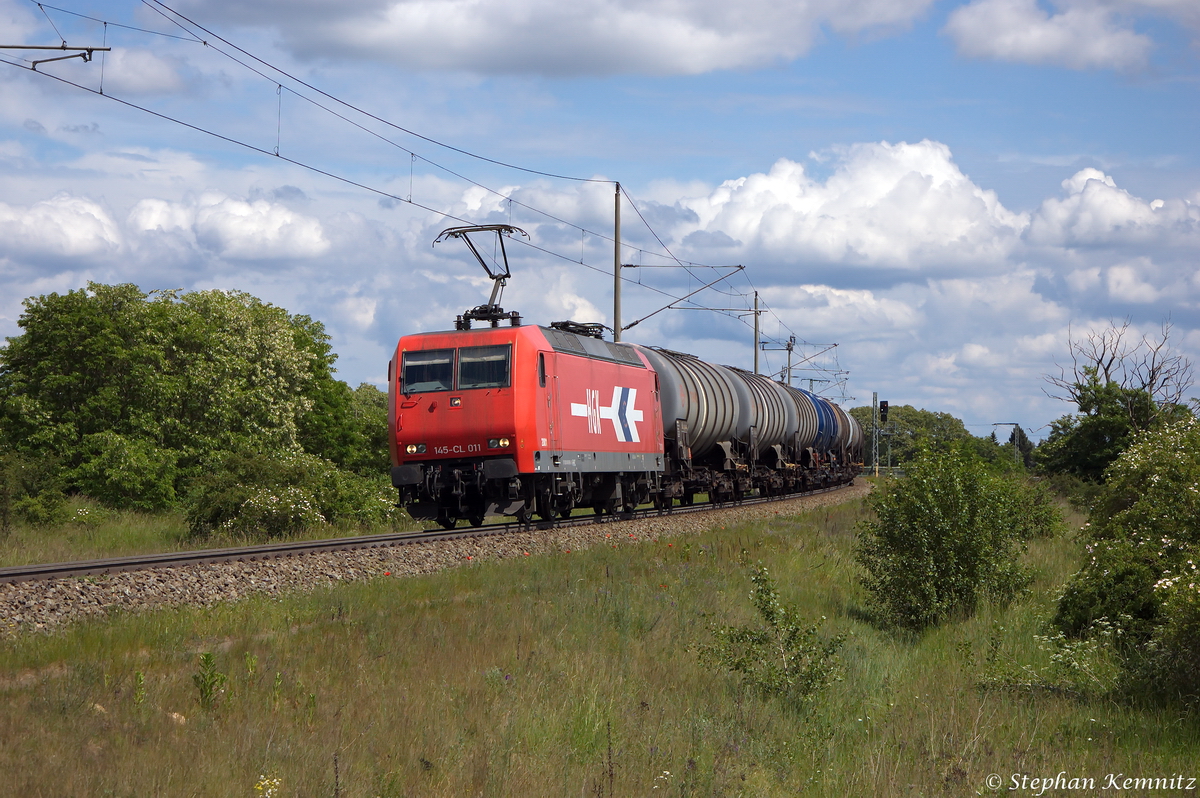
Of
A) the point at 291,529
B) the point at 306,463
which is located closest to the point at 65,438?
the point at 306,463

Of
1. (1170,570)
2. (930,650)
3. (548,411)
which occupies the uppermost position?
(548,411)

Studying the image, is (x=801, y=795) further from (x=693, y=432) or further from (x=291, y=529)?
(x=693, y=432)

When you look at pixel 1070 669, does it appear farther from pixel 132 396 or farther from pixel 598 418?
pixel 132 396

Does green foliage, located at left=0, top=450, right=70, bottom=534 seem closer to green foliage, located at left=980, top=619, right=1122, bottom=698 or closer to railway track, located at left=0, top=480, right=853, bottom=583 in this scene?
railway track, located at left=0, top=480, right=853, bottom=583

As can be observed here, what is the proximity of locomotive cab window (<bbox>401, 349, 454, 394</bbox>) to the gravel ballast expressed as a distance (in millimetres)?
3353

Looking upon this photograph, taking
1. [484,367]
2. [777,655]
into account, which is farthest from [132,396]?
[777,655]

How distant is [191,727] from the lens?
23.0ft

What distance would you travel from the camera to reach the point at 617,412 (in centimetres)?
2412

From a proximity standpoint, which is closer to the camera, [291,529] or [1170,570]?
[1170,570]

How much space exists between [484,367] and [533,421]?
1.40 metres

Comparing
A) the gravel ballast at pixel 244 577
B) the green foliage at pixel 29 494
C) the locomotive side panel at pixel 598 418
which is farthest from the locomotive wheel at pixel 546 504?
the green foliage at pixel 29 494

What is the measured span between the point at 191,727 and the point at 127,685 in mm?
1127

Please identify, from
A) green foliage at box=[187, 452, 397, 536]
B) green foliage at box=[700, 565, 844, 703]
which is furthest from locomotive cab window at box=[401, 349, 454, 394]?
green foliage at box=[700, 565, 844, 703]

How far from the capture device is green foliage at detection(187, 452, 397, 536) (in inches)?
818
